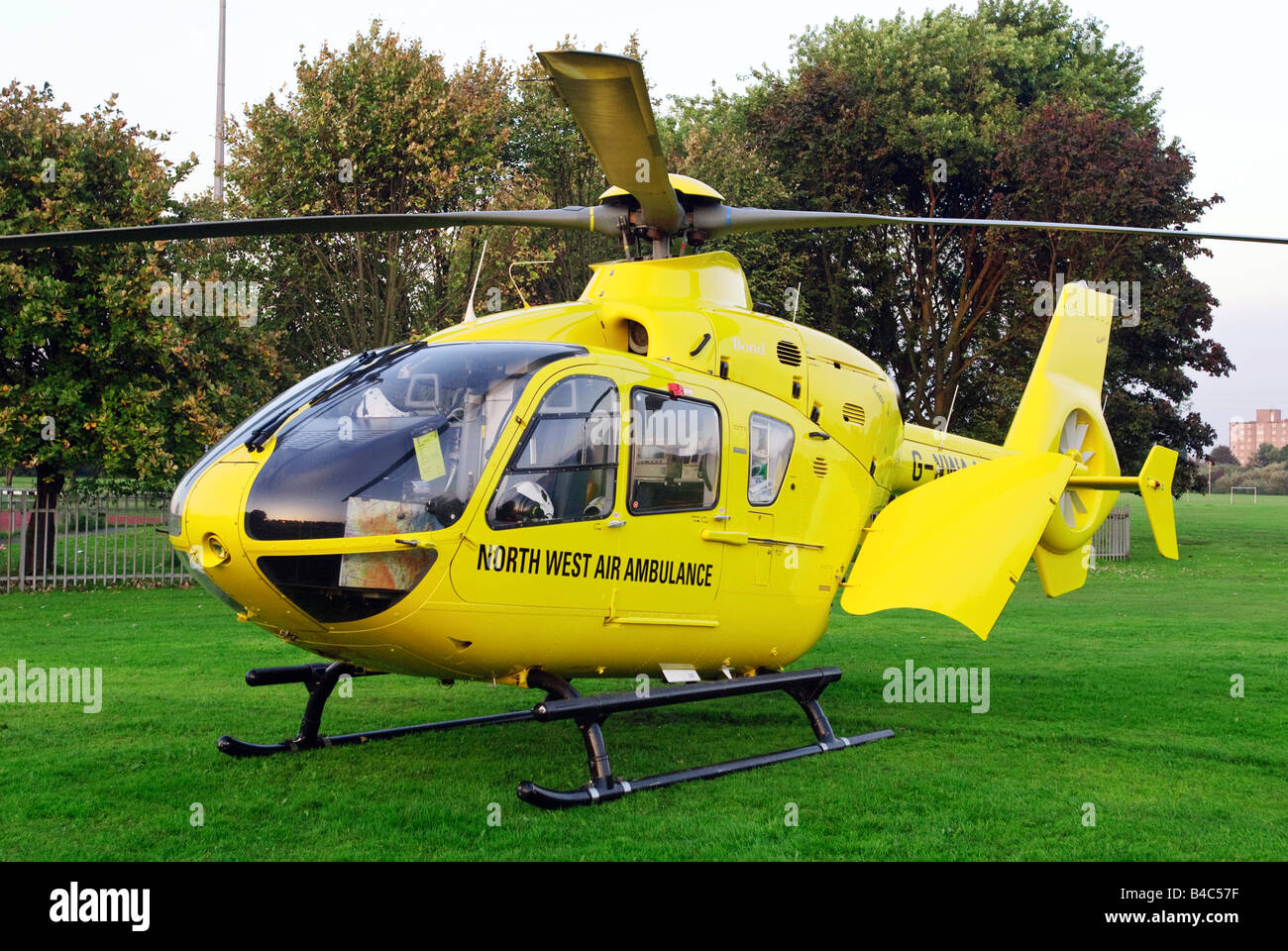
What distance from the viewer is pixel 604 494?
724 cm

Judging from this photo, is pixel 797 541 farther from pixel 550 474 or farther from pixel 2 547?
pixel 2 547

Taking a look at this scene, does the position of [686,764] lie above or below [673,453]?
below

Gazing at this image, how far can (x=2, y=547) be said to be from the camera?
94.6 feet

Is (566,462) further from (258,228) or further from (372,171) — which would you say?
(372,171)

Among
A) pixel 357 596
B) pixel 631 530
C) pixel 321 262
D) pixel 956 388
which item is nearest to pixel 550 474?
pixel 631 530

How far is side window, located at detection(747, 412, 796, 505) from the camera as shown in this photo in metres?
8.33

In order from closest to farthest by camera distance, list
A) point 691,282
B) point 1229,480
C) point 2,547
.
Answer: point 691,282
point 2,547
point 1229,480

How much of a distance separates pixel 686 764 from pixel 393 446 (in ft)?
12.2

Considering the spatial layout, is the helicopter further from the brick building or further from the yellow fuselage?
the brick building

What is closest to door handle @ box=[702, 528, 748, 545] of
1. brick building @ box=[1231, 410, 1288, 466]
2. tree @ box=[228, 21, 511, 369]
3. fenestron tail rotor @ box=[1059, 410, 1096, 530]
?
fenestron tail rotor @ box=[1059, 410, 1096, 530]

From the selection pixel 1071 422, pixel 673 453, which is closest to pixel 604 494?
pixel 673 453

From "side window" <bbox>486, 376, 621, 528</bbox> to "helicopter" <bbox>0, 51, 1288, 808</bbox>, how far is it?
2 centimetres

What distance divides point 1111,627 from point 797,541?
35.0 ft

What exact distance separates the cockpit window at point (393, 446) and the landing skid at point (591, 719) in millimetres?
1614
